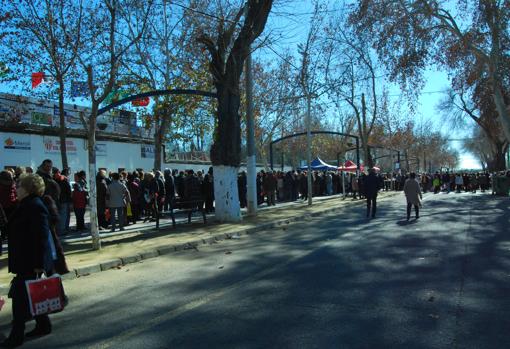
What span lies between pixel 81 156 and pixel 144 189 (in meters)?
15.4

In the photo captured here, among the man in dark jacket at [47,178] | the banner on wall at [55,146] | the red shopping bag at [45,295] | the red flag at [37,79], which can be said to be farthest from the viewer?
the banner on wall at [55,146]

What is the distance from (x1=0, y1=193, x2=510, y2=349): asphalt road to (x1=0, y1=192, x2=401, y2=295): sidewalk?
1.26ft

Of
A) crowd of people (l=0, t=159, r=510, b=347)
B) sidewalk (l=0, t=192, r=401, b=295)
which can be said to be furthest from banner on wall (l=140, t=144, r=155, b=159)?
sidewalk (l=0, t=192, r=401, b=295)

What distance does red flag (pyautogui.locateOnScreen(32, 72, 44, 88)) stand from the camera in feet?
54.0

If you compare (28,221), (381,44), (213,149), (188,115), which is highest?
(381,44)

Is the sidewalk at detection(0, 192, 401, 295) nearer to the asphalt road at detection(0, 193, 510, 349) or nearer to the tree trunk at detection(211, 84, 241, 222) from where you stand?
the asphalt road at detection(0, 193, 510, 349)

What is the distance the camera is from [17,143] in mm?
24094

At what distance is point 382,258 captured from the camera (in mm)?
8344

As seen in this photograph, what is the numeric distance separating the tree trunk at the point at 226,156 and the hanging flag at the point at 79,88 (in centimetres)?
539

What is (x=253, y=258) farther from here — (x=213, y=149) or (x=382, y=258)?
(x=213, y=149)

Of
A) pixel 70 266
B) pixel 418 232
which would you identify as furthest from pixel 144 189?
pixel 418 232

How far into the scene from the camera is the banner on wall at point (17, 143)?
23.5 metres

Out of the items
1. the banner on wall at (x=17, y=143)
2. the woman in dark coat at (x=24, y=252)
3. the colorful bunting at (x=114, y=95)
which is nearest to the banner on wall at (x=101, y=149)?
the banner on wall at (x=17, y=143)

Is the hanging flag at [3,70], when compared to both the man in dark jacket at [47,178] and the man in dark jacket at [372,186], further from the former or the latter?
the man in dark jacket at [372,186]
